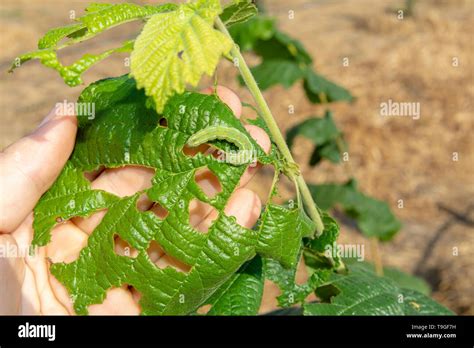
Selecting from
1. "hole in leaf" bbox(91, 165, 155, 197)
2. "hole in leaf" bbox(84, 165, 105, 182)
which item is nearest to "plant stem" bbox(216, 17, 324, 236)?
"hole in leaf" bbox(91, 165, 155, 197)

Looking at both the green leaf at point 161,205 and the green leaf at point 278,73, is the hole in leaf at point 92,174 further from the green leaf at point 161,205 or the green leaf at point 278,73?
the green leaf at point 278,73

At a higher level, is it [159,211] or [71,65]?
[71,65]

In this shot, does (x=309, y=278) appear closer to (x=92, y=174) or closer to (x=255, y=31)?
(x=92, y=174)

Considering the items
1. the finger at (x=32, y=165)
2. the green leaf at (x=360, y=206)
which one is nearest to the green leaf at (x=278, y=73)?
the green leaf at (x=360, y=206)

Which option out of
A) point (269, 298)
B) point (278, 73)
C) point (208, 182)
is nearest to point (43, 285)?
point (208, 182)
